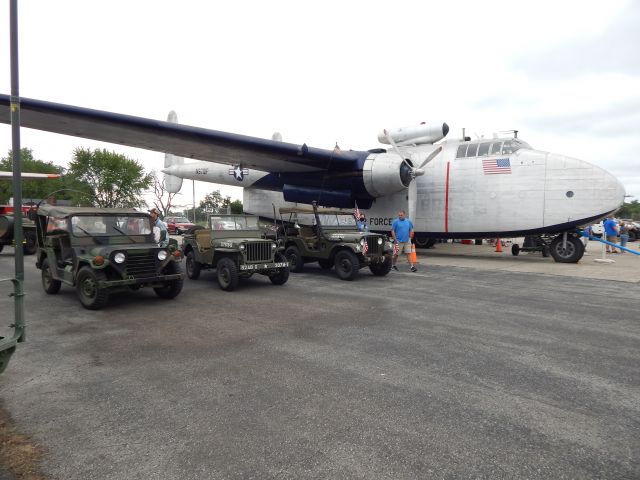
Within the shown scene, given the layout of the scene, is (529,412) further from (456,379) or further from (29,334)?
(29,334)

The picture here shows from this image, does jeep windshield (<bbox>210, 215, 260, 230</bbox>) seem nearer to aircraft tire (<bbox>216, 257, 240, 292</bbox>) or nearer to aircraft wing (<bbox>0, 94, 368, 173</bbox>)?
aircraft tire (<bbox>216, 257, 240, 292</bbox>)

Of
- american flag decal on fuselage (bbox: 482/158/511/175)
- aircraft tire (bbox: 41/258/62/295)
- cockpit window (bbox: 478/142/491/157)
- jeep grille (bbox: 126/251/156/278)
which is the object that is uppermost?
cockpit window (bbox: 478/142/491/157)

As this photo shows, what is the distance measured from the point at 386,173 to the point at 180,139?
691cm

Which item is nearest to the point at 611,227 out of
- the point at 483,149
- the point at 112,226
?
the point at 483,149

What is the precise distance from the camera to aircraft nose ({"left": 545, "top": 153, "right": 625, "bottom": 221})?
12.0 metres

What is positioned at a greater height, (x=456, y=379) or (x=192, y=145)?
(x=192, y=145)

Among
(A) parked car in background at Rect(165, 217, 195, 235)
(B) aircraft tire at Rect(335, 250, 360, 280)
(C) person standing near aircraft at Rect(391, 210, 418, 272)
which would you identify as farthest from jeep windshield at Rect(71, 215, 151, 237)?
(A) parked car in background at Rect(165, 217, 195, 235)

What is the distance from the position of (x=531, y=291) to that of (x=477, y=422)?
6.41 metres

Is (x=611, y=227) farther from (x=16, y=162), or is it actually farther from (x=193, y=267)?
(x=16, y=162)

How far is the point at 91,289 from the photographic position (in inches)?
263

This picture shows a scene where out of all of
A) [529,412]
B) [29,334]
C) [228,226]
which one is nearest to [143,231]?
[228,226]

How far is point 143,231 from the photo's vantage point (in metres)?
8.00

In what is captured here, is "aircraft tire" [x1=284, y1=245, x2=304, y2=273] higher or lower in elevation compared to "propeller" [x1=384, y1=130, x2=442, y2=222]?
lower

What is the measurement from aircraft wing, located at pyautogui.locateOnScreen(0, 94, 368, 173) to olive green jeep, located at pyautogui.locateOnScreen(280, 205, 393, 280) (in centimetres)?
309
